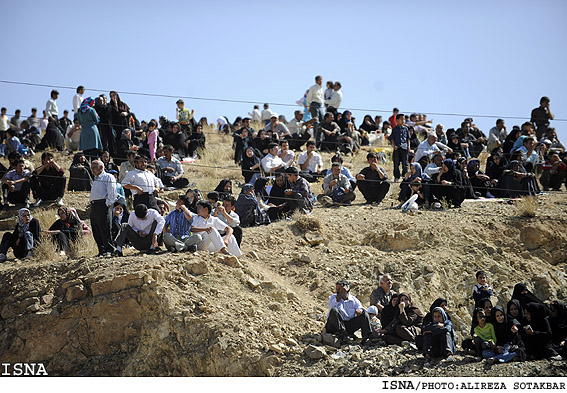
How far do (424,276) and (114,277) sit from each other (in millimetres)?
6260

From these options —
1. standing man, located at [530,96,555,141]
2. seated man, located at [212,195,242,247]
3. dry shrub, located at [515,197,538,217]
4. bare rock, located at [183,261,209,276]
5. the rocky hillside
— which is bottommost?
the rocky hillside

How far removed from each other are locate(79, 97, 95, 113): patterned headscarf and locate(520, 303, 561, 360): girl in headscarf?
11780mm

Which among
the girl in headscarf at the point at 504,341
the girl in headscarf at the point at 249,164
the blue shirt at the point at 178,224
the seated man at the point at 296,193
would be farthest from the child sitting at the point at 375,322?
the girl in headscarf at the point at 249,164

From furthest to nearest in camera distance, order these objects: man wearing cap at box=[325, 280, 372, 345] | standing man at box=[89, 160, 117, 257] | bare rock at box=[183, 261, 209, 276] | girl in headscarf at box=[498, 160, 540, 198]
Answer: girl in headscarf at box=[498, 160, 540, 198] < standing man at box=[89, 160, 117, 257] < bare rock at box=[183, 261, 209, 276] < man wearing cap at box=[325, 280, 372, 345]

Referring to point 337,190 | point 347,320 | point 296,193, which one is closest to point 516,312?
point 347,320

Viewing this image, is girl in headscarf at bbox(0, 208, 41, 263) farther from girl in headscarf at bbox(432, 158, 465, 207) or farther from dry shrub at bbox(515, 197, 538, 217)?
dry shrub at bbox(515, 197, 538, 217)

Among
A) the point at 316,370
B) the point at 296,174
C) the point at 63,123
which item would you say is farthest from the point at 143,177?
the point at 63,123

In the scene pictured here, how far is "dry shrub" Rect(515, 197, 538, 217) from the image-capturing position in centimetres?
1930

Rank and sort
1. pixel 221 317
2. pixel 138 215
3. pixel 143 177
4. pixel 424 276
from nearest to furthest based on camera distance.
Answer: pixel 221 317
pixel 138 215
pixel 143 177
pixel 424 276

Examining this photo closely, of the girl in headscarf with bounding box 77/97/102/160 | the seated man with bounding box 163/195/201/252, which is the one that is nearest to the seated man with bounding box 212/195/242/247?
the seated man with bounding box 163/195/201/252

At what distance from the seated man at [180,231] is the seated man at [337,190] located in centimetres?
529

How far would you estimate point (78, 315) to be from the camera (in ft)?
46.8

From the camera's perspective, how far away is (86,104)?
2095 centimetres
